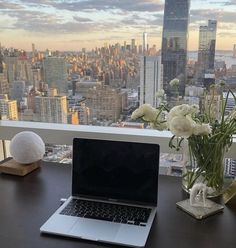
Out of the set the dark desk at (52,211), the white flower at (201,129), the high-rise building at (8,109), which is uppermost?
the white flower at (201,129)

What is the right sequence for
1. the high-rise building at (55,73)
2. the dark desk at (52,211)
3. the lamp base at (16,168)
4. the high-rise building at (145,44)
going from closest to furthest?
the dark desk at (52,211)
the lamp base at (16,168)
the high-rise building at (145,44)
the high-rise building at (55,73)

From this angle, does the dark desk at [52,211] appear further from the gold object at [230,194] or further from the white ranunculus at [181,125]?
the white ranunculus at [181,125]

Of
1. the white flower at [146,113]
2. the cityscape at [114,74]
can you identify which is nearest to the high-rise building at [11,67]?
the cityscape at [114,74]

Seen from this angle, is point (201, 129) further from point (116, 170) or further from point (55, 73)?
point (55, 73)

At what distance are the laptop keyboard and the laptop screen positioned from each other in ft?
0.14

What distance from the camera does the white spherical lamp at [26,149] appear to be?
1.45 m

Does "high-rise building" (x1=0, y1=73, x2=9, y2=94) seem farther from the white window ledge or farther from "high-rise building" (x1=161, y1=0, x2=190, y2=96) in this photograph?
"high-rise building" (x1=161, y1=0, x2=190, y2=96)

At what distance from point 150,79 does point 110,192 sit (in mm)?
615

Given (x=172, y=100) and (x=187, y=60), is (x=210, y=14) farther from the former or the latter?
(x=172, y=100)

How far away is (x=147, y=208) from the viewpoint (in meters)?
1.14

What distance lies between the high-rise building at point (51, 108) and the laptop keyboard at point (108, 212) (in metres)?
0.67

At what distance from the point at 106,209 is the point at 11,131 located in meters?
0.87

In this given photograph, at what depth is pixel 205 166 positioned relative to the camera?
1187 millimetres

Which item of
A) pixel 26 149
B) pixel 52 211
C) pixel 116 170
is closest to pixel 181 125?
pixel 116 170
